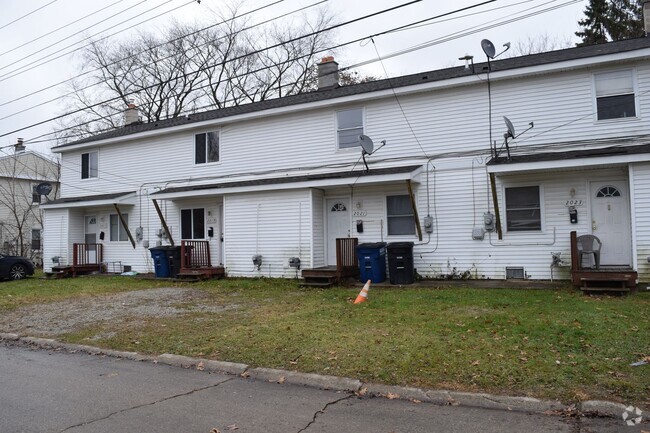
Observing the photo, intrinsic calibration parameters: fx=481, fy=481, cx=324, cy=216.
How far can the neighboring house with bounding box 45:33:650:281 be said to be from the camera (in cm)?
1155

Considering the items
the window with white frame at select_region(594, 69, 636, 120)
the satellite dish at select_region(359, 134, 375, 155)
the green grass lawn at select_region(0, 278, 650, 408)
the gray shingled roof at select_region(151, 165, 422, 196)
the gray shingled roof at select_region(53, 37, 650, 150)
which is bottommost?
the green grass lawn at select_region(0, 278, 650, 408)

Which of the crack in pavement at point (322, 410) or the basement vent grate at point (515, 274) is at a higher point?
the basement vent grate at point (515, 274)

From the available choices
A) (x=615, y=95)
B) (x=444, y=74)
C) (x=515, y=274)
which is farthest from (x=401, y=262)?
(x=615, y=95)

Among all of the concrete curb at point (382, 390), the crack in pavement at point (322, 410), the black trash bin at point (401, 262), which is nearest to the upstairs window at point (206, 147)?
the black trash bin at point (401, 262)

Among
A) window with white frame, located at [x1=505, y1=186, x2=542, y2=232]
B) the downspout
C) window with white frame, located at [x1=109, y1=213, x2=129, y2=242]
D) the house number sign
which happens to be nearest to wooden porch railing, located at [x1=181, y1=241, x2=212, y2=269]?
the downspout

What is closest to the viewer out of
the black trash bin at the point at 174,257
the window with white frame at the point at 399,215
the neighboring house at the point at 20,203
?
the window with white frame at the point at 399,215

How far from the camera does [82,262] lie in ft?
63.7

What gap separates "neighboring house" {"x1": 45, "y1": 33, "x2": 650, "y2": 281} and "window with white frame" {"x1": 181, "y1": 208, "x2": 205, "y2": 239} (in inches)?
2.6

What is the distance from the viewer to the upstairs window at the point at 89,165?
66.6ft

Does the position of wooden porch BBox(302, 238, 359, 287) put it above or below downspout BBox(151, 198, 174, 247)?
below

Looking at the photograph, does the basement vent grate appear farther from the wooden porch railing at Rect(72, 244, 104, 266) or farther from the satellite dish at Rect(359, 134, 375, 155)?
the wooden porch railing at Rect(72, 244, 104, 266)

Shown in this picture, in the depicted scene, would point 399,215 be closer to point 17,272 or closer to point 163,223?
point 163,223

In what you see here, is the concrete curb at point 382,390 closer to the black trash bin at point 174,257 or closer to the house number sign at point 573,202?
the house number sign at point 573,202

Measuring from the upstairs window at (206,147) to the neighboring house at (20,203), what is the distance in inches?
633
